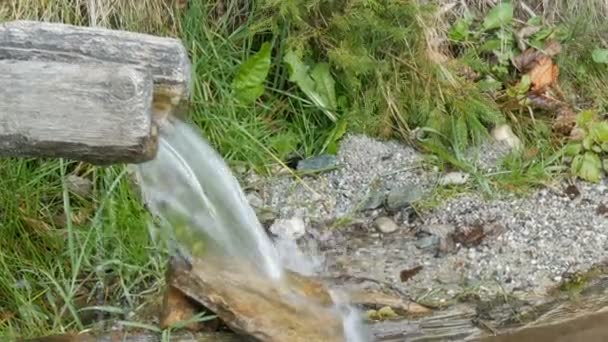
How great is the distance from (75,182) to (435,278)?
1.13 metres

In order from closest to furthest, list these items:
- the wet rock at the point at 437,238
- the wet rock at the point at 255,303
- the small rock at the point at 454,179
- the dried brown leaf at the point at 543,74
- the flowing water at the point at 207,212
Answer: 1. the wet rock at the point at 255,303
2. the flowing water at the point at 207,212
3. the wet rock at the point at 437,238
4. the small rock at the point at 454,179
5. the dried brown leaf at the point at 543,74

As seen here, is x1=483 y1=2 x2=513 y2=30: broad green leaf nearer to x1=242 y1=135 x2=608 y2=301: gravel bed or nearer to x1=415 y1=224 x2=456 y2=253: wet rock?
x1=242 y1=135 x2=608 y2=301: gravel bed

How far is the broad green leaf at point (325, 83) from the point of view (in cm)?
379

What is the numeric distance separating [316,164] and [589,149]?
0.95m

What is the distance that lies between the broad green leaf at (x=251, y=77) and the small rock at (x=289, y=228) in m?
0.47

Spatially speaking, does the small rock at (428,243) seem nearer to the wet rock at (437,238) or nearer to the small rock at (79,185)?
the wet rock at (437,238)

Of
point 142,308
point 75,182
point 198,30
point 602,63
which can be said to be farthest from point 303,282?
point 602,63

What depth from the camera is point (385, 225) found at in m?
3.61

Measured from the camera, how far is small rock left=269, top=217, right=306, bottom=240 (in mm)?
3527

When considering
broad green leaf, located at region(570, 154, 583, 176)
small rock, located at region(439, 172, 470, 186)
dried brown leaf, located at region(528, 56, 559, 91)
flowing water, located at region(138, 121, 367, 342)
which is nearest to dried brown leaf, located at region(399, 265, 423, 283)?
flowing water, located at region(138, 121, 367, 342)

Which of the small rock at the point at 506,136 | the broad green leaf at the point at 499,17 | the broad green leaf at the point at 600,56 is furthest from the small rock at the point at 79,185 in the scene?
the broad green leaf at the point at 600,56

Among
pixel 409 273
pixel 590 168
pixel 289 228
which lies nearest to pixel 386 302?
pixel 409 273

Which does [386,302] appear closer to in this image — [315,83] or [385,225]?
[385,225]

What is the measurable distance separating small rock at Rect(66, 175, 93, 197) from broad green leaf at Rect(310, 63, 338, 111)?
0.86m
